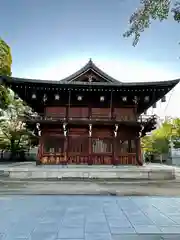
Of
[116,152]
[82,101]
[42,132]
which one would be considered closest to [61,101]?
[82,101]

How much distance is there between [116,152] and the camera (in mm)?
19469

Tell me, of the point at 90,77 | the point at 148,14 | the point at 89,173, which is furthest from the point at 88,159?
the point at 148,14

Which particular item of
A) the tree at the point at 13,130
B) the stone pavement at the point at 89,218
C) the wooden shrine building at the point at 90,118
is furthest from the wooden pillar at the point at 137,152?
the tree at the point at 13,130

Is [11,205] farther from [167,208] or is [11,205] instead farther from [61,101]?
[61,101]

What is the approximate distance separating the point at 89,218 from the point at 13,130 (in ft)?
101

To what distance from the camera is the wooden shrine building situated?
1897 centimetres

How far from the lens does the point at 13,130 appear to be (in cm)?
3447

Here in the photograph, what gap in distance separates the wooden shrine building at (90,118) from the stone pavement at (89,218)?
36.0ft

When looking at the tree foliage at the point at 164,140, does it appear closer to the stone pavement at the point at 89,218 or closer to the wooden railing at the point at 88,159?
the wooden railing at the point at 88,159

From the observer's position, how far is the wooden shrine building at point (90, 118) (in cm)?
1897

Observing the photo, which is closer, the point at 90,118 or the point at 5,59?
the point at 90,118

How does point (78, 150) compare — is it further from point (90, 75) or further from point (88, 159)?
point (90, 75)

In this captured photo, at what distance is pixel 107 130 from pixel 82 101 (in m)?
3.32

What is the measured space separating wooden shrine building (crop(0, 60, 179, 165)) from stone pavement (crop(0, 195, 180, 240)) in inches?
432
